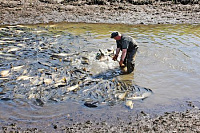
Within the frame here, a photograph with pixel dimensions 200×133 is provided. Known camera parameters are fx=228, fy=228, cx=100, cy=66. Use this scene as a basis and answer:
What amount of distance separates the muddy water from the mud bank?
200 centimetres

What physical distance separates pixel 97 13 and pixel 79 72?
8.68 m

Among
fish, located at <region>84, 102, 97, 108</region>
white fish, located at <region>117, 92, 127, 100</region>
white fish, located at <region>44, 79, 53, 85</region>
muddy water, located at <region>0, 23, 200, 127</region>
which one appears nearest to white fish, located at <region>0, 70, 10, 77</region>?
muddy water, located at <region>0, 23, 200, 127</region>

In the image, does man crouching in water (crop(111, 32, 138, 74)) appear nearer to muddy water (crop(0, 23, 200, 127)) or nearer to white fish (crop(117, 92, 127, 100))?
muddy water (crop(0, 23, 200, 127))

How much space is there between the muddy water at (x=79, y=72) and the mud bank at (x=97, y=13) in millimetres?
2004

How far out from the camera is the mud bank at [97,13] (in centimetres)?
1398

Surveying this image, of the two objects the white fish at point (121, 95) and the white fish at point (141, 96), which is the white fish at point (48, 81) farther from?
the white fish at point (141, 96)

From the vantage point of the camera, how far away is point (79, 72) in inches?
289

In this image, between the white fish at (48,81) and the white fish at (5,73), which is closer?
the white fish at (48,81)

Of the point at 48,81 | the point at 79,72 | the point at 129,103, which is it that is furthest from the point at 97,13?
the point at 129,103

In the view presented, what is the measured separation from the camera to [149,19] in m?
14.2

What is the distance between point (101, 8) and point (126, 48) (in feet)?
31.5

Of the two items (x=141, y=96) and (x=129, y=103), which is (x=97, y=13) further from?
(x=129, y=103)

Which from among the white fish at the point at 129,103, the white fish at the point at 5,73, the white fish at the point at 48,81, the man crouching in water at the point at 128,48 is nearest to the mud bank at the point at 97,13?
the man crouching in water at the point at 128,48

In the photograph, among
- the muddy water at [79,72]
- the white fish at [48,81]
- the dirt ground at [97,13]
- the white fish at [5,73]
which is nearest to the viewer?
the muddy water at [79,72]
